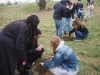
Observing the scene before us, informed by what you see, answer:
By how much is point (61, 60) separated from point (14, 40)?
1.10 m

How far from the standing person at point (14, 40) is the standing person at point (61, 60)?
1.90ft

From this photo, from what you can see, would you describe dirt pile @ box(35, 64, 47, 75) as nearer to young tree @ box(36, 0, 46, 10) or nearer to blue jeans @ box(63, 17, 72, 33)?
blue jeans @ box(63, 17, 72, 33)

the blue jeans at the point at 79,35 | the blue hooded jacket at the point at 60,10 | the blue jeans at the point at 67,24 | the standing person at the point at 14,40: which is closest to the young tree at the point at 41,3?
the blue jeans at the point at 67,24

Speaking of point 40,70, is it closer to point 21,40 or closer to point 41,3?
point 21,40

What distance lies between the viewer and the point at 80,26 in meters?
6.83

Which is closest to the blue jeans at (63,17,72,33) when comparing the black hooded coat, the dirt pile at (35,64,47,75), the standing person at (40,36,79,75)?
the dirt pile at (35,64,47,75)

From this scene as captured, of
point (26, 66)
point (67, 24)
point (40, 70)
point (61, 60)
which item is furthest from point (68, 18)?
point (61, 60)

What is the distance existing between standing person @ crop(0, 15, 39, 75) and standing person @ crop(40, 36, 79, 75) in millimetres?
580

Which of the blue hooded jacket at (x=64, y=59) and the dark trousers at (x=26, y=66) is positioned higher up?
the blue hooded jacket at (x=64, y=59)

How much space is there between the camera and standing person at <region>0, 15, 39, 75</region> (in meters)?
3.31

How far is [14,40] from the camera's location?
3.45 m

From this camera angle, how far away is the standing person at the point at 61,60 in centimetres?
376

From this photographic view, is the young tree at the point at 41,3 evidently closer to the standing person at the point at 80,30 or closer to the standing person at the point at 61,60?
the standing person at the point at 80,30

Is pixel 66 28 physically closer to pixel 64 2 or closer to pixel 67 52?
pixel 64 2
